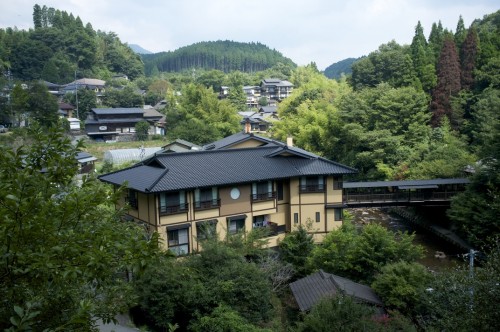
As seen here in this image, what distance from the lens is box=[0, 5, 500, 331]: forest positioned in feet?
13.7

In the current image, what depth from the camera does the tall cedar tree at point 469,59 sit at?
37750 mm

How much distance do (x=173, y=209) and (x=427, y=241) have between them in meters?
17.7

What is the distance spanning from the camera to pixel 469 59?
125 feet

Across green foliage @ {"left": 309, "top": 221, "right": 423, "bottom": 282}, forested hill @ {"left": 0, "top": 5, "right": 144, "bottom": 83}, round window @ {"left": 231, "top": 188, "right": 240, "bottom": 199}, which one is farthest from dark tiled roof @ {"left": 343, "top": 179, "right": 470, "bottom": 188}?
forested hill @ {"left": 0, "top": 5, "right": 144, "bottom": 83}

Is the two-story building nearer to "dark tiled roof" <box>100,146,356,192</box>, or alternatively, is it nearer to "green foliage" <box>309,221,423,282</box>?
"dark tiled roof" <box>100,146,356,192</box>

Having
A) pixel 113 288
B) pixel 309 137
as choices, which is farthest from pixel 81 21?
pixel 113 288

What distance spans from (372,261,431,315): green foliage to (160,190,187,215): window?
9.34 meters

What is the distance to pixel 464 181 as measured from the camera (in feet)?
85.9

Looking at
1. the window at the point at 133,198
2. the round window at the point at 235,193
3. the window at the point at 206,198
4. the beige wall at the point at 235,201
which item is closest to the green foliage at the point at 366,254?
the beige wall at the point at 235,201

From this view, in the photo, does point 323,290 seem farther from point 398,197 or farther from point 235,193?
point 398,197

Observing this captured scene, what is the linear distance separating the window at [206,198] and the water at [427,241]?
1104 cm

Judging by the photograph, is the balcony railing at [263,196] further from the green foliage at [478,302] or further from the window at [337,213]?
the green foliage at [478,302]

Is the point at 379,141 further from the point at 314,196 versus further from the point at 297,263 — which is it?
the point at 297,263

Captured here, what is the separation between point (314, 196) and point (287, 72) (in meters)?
92.2
